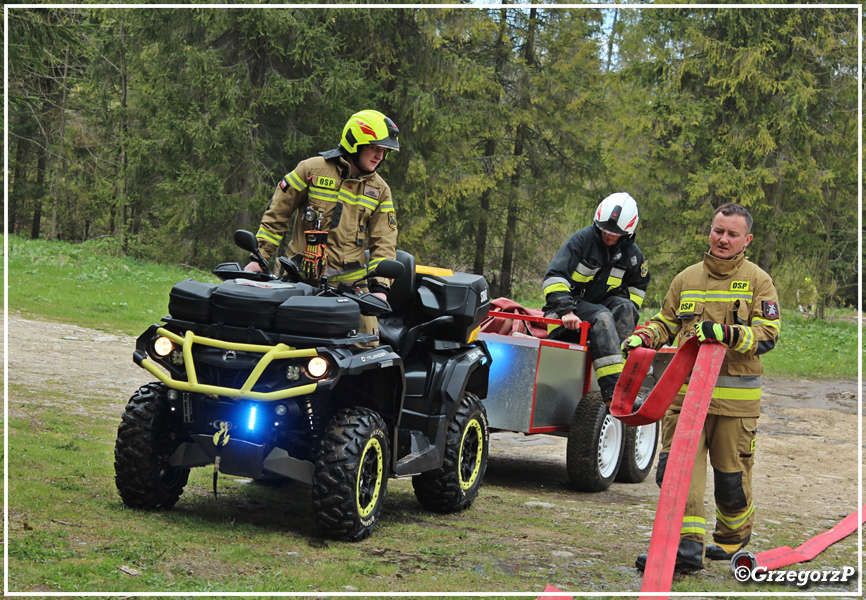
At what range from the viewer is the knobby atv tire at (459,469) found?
5.61 m

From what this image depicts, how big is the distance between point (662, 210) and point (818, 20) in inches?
226

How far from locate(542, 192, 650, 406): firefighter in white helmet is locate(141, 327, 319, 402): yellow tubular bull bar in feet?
10.4

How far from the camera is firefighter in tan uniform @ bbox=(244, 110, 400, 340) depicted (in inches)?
216

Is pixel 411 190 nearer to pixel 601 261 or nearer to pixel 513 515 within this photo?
pixel 601 261

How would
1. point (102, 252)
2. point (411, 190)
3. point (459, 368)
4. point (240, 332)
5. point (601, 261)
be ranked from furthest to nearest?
point (102, 252) < point (411, 190) < point (601, 261) < point (459, 368) < point (240, 332)

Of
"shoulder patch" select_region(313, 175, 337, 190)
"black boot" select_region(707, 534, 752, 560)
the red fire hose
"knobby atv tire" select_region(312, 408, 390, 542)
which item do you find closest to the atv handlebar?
"knobby atv tire" select_region(312, 408, 390, 542)

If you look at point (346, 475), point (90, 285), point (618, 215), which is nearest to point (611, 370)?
point (618, 215)

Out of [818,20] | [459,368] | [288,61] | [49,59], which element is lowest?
[459,368]

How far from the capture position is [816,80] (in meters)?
21.1

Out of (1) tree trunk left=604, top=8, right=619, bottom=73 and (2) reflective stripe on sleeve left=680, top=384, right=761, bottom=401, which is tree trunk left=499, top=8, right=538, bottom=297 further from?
(2) reflective stripe on sleeve left=680, top=384, right=761, bottom=401

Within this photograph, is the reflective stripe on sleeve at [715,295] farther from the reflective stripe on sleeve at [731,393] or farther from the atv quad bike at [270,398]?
the atv quad bike at [270,398]

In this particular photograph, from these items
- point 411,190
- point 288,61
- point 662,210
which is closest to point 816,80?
point 662,210

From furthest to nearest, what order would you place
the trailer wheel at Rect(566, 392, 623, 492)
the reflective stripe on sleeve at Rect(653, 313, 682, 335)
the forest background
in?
1. the forest background
2. the trailer wheel at Rect(566, 392, 623, 492)
3. the reflective stripe on sleeve at Rect(653, 313, 682, 335)

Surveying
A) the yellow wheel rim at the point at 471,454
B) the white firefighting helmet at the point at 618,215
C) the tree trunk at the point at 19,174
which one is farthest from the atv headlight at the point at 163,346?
the tree trunk at the point at 19,174
